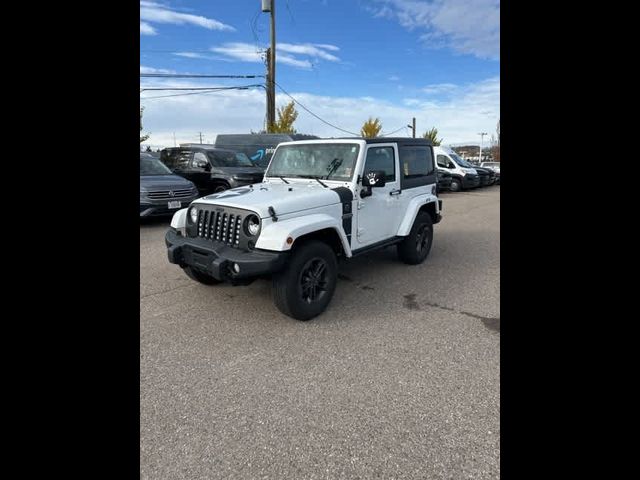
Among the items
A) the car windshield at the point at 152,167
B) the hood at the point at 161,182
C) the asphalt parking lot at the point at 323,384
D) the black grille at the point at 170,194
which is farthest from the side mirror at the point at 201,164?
the asphalt parking lot at the point at 323,384

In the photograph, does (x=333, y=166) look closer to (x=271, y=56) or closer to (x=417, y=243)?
(x=417, y=243)

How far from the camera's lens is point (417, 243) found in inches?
218

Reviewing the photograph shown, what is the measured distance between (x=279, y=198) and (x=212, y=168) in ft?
24.8

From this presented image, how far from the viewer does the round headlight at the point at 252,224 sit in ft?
11.1

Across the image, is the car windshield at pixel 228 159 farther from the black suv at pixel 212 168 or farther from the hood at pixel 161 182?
the hood at pixel 161 182

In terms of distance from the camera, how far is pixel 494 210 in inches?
454

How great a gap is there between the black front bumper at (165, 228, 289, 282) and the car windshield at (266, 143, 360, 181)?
4.91 feet

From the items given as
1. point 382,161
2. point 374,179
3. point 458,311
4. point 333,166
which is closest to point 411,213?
point 382,161
